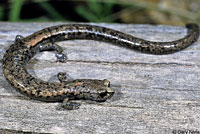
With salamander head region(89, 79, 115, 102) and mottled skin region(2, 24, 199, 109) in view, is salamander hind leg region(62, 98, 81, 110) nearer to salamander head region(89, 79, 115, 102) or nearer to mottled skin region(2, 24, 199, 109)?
mottled skin region(2, 24, 199, 109)

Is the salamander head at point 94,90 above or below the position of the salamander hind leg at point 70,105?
above

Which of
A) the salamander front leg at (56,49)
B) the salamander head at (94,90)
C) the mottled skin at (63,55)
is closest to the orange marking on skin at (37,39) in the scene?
the mottled skin at (63,55)

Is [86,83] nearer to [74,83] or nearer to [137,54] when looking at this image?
[74,83]

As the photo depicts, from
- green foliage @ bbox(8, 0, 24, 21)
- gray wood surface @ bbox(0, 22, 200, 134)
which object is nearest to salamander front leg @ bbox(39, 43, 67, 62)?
gray wood surface @ bbox(0, 22, 200, 134)

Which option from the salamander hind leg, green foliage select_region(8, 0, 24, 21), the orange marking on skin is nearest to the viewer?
the salamander hind leg

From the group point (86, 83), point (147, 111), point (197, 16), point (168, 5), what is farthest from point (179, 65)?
point (168, 5)

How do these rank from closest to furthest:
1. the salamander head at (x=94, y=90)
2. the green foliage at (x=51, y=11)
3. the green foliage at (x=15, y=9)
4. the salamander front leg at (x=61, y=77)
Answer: the salamander head at (x=94, y=90), the salamander front leg at (x=61, y=77), the green foliage at (x=15, y=9), the green foliage at (x=51, y=11)

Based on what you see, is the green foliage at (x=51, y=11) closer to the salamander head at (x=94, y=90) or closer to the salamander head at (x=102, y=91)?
the salamander head at (x=94, y=90)
